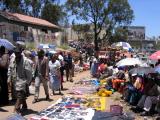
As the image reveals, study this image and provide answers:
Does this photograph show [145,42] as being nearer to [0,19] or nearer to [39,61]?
[0,19]

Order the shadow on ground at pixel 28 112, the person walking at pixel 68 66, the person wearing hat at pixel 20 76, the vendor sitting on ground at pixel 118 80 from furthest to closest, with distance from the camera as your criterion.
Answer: the person walking at pixel 68 66 < the vendor sitting on ground at pixel 118 80 < the shadow on ground at pixel 28 112 < the person wearing hat at pixel 20 76

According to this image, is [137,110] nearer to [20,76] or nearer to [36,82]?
[36,82]

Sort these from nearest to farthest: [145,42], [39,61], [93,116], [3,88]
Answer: [93,116] → [3,88] → [39,61] → [145,42]

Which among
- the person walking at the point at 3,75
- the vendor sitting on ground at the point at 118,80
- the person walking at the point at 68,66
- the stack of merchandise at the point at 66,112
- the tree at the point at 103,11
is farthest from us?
the tree at the point at 103,11

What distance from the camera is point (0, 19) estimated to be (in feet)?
132

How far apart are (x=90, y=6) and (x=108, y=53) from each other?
1825cm

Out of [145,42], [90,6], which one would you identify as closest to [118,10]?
[90,6]

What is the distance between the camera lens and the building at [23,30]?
32166 millimetres

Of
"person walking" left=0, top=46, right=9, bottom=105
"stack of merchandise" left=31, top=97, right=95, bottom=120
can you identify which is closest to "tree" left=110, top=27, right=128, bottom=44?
"stack of merchandise" left=31, top=97, right=95, bottom=120

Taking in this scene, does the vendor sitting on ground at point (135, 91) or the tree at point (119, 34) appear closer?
the vendor sitting on ground at point (135, 91)

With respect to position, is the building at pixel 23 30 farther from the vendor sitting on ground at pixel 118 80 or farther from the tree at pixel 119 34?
the tree at pixel 119 34

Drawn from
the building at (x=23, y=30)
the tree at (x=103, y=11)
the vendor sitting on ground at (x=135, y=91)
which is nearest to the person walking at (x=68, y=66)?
the building at (x=23, y=30)

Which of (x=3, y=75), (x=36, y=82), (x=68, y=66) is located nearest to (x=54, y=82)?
(x=36, y=82)

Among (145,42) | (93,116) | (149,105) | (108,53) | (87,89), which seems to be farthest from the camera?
(145,42)
